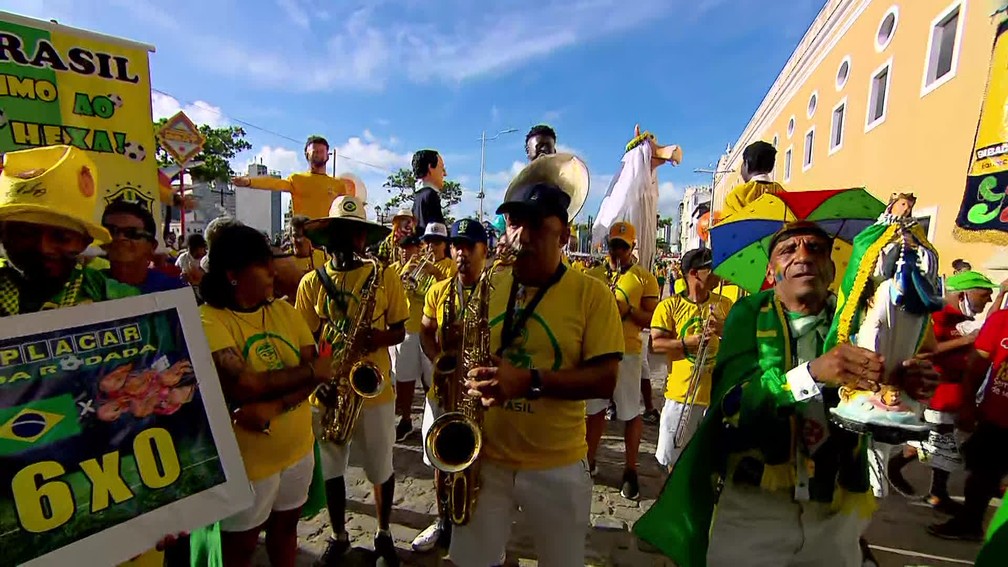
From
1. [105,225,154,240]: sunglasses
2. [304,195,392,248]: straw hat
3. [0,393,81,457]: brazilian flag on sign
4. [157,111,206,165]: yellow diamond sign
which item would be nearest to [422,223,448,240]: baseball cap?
[304,195,392,248]: straw hat

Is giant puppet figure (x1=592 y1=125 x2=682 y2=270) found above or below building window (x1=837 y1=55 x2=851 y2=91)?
below

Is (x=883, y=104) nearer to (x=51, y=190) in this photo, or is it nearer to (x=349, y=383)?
(x=349, y=383)

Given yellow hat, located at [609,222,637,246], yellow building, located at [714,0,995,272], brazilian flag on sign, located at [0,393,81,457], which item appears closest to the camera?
brazilian flag on sign, located at [0,393,81,457]

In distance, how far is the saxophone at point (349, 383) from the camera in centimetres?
360

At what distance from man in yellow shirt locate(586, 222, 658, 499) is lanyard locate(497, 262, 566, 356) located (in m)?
2.37

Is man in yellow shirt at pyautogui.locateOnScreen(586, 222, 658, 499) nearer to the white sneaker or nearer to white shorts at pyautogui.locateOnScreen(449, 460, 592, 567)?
the white sneaker

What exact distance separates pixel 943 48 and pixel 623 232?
1172cm

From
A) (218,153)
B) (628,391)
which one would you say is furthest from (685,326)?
(218,153)

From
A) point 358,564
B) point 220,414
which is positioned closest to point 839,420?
point 220,414

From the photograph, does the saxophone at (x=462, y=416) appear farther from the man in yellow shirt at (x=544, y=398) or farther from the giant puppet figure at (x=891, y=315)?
the giant puppet figure at (x=891, y=315)

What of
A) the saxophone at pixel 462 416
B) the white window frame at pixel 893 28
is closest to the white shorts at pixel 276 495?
the saxophone at pixel 462 416

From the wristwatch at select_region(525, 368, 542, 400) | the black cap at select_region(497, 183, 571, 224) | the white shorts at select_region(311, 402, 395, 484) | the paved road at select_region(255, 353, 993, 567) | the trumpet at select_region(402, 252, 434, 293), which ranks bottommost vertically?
the paved road at select_region(255, 353, 993, 567)

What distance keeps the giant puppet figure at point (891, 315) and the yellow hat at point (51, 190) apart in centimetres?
→ 306

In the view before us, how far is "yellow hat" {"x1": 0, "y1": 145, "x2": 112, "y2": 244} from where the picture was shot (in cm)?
187
